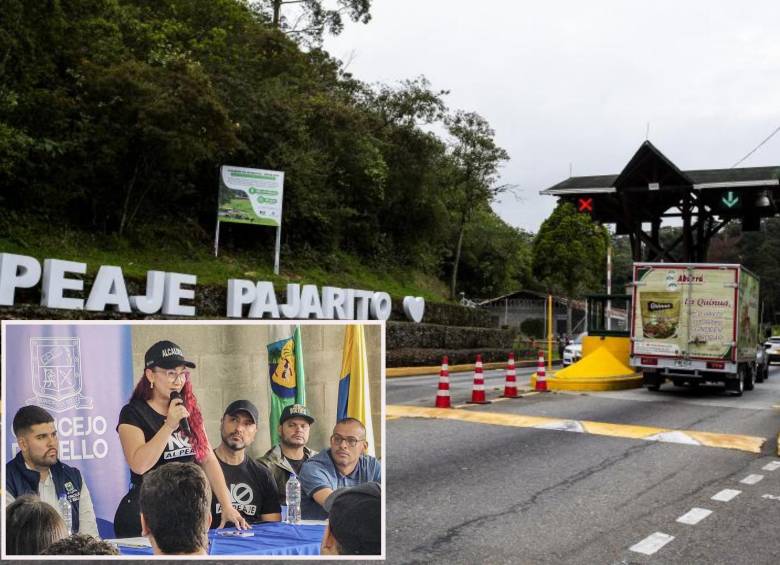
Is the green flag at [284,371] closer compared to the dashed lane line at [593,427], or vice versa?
the green flag at [284,371]

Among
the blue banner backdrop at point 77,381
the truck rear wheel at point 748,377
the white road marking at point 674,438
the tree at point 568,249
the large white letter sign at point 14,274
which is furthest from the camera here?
the tree at point 568,249

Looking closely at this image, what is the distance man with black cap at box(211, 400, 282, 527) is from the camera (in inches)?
142

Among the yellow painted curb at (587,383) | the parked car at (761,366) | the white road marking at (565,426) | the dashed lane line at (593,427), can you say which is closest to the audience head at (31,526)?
the dashed lane line at (593,427)

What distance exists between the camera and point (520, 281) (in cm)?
6253

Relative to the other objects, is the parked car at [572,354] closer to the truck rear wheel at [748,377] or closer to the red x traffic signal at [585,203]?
the red x traffic signal at [585,203]

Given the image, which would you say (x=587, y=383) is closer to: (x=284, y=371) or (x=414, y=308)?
(x=414, y=308)

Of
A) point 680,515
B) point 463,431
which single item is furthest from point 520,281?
point 680,515

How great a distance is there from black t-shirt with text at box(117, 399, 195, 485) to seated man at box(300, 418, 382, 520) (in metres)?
0.55

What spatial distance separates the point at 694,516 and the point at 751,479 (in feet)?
6.87

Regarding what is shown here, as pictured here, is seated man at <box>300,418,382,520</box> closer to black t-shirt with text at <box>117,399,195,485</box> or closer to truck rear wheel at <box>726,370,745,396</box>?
black t-shirt with text at <box>117,399,195,485</box>

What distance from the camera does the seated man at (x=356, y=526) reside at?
3.74 m

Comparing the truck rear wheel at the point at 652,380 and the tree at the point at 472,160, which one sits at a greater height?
the tree at the point at 472,160

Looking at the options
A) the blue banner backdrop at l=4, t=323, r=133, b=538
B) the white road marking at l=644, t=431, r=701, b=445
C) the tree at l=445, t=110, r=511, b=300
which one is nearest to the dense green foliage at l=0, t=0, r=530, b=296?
the tree at l=445, t=110, r=511, b=300

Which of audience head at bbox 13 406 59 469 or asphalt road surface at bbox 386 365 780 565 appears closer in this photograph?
audience head at bbox 13 406 59 469
